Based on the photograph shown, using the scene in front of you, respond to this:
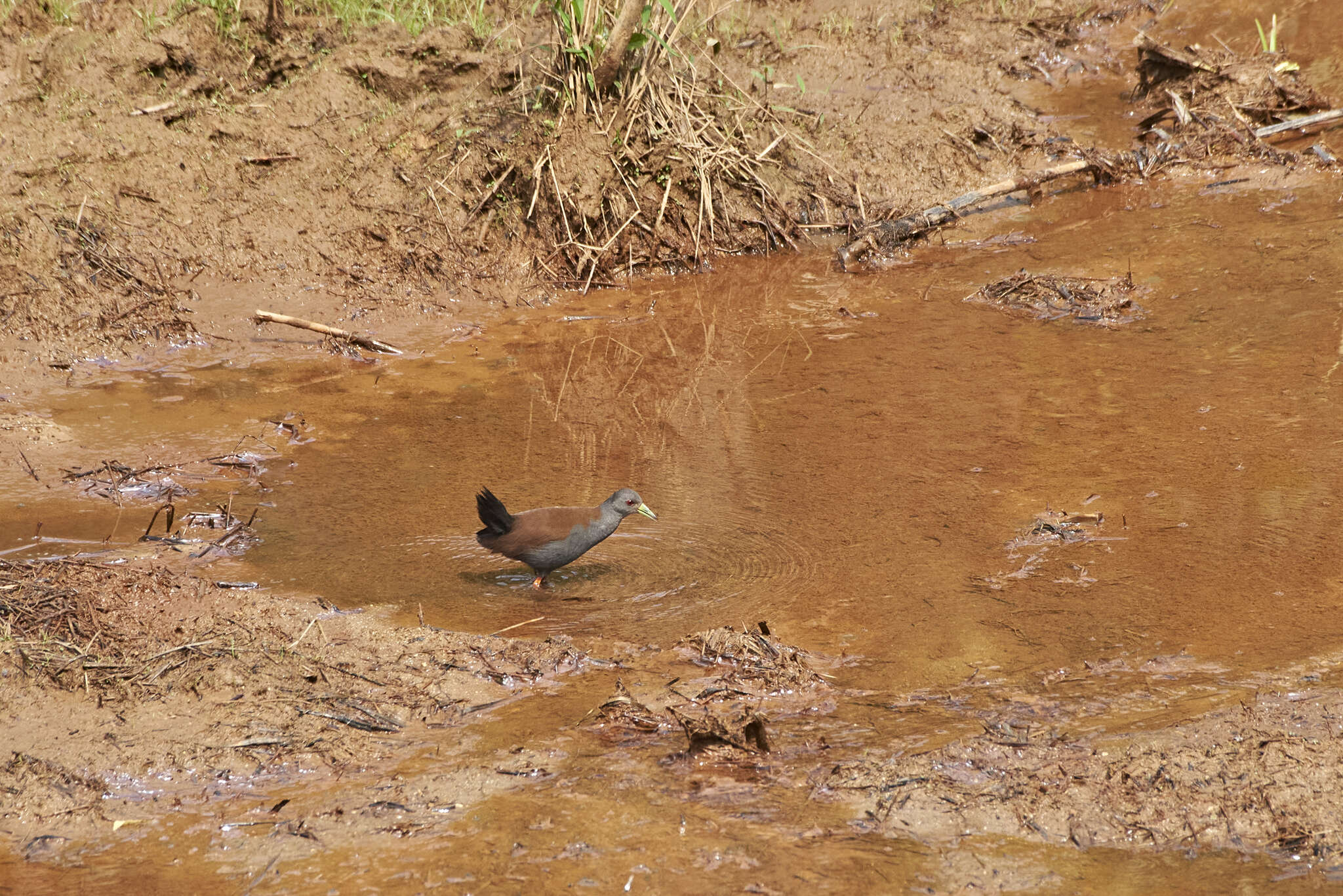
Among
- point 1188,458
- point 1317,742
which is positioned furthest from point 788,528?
Answer: point 1317,742

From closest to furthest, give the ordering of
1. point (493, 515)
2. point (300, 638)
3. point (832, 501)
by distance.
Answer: point (300, 638) < point (493, 515) < point (832, 501)

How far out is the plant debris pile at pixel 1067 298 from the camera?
725 cm

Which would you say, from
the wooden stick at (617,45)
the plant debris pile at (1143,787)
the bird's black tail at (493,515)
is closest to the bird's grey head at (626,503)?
the bird's black tail at (493,515)

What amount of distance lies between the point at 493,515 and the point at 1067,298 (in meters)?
4.48

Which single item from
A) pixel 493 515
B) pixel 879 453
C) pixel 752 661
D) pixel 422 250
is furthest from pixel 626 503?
pixel 422 250

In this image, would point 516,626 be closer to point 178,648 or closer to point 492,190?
point 178,648

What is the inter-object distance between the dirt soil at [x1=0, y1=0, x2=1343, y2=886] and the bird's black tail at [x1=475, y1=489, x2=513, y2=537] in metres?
0.68

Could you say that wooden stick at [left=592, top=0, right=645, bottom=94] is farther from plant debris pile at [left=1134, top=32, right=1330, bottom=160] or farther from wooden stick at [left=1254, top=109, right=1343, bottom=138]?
wooden stick at [left=1254, top=109, right=1343, bottom=138]

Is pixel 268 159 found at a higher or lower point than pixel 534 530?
higher

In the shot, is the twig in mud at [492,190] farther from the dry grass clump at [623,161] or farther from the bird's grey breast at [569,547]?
the bird's grey breast at [569,547]

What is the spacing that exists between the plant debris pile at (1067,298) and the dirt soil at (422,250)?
5.33 feet

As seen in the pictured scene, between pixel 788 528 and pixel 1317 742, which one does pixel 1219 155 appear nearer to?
pixel 788 528

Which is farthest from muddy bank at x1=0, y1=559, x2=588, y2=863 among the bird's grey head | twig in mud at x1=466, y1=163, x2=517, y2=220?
twig in mud at x1=466, y1=163, x2=517, y2=220

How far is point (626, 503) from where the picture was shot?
5086mm
